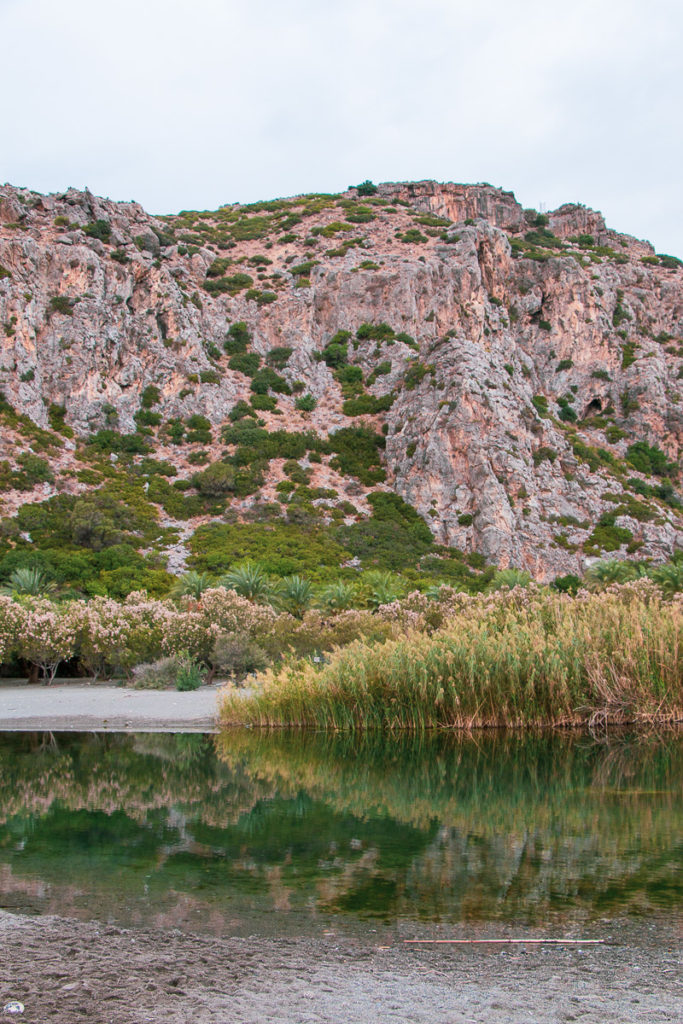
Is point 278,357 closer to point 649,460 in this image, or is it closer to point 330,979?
point 649,460

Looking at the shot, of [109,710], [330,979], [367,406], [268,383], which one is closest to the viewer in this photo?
[330,979]

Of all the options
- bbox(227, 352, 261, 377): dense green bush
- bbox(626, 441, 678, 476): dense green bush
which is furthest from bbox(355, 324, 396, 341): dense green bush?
bbox(626, 441, 678, 476): dense green bush

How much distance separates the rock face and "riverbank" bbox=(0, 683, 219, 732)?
29081 mm

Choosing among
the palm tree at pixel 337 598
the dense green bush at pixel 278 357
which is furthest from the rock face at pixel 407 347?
the palm tree at pixel 337 598

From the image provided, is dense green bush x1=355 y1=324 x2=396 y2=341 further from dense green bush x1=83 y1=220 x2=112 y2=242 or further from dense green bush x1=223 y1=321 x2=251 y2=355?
dense green bush x1=83 y1=220 x2=112 y2=242

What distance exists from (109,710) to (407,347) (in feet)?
173

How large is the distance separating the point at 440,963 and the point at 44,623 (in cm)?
1959

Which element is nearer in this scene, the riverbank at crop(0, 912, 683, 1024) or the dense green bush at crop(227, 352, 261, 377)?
the riverbank at crop(0, 912, 683, 1024)

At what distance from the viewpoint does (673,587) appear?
2708cm

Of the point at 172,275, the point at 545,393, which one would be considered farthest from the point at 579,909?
the point at 545,393

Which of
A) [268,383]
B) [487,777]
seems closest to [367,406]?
[268,383]

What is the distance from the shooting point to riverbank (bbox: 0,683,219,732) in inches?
620

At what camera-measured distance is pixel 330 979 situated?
160 inches

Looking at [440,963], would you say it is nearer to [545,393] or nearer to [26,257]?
[26,257]
